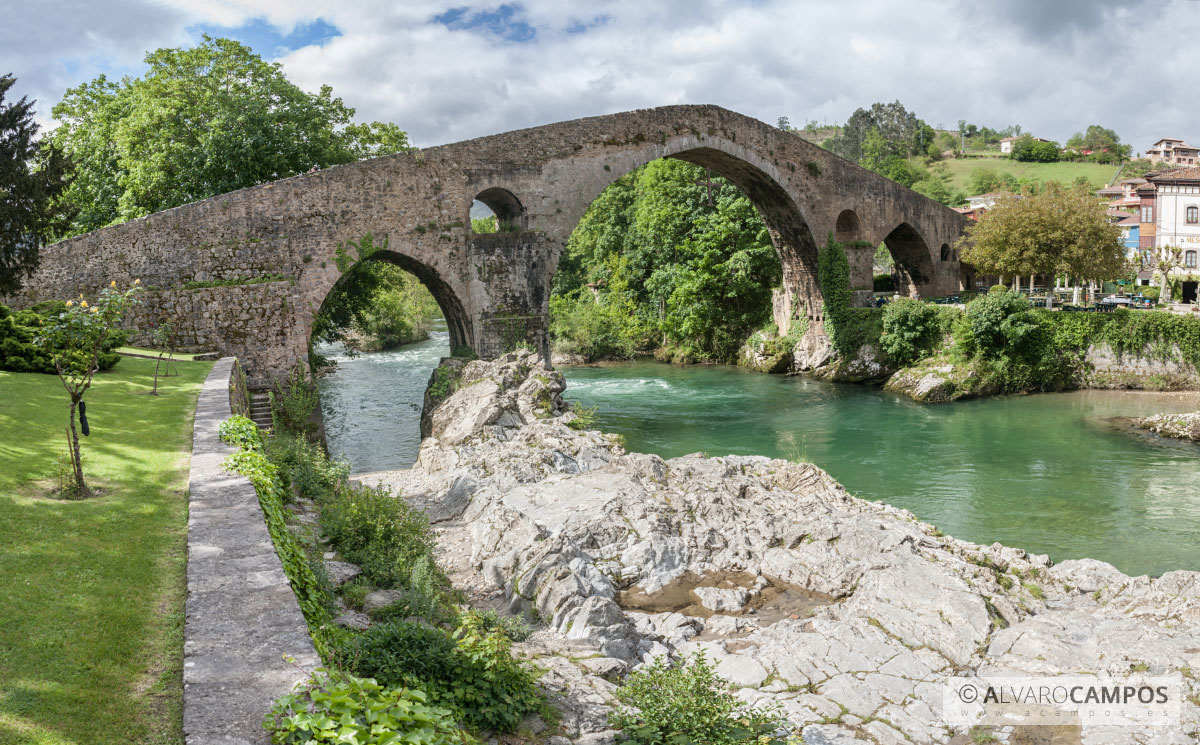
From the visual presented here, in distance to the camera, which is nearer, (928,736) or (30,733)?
(30,733)

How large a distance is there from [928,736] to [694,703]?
83.8 inches

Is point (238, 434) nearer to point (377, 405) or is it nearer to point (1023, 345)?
point (377, 405)

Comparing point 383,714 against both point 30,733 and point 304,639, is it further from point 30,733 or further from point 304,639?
point 30,733

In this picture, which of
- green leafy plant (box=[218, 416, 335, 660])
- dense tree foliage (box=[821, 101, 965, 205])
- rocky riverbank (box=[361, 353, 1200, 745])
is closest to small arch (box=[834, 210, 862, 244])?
rocky riverbank (box=[361, 353, 1200, 745])

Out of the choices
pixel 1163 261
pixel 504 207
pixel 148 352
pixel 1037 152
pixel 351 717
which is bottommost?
pixel 351 717

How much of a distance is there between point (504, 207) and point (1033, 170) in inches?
2988

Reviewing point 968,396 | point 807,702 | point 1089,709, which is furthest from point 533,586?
point 968,396

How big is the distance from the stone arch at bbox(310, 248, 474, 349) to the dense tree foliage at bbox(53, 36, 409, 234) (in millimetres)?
4078

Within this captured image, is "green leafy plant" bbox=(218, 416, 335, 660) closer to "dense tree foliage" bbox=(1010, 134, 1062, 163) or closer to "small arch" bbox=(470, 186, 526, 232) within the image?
"small arch" bbox=(470, 186, 526, 232)

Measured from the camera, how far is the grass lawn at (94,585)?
12.8 feet

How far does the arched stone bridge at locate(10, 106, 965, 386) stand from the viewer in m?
16.7

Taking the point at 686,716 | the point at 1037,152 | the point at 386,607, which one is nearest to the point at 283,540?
the point at 386,607

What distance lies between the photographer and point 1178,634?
7.72m

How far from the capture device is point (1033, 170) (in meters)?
81.6
